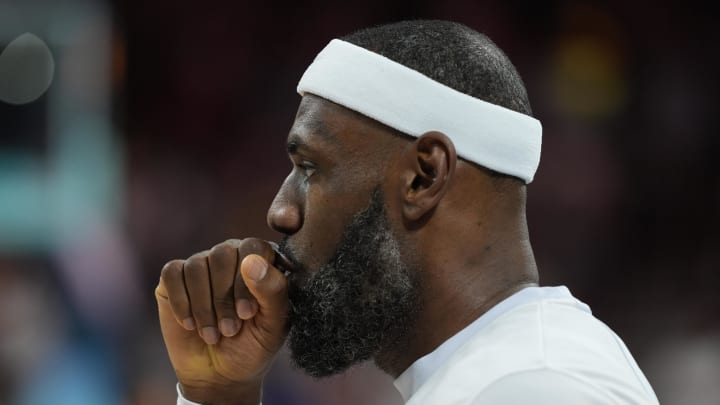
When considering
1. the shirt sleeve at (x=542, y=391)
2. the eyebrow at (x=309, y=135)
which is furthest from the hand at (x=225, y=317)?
the shirt sleeve at (x=542, y=391)

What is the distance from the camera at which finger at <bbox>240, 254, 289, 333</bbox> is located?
2.17m

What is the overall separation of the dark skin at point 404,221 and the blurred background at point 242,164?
3.03 metres

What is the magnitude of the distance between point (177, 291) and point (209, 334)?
140mm

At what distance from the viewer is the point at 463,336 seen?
6.57 ft

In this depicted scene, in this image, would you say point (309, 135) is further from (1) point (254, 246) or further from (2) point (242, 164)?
(2) point (242, 164)

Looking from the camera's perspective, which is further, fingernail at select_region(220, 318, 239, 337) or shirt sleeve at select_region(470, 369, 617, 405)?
fingernail at select_region(220, 318, 239, 337)

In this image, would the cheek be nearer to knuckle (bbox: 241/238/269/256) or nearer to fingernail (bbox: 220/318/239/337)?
knuckle (bbox: 241/238/269/256)

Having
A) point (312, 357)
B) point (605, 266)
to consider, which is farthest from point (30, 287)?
point (312, 357)

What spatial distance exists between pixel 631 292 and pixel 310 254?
12.6 feet

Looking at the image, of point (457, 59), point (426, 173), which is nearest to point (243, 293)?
point (426, 173)

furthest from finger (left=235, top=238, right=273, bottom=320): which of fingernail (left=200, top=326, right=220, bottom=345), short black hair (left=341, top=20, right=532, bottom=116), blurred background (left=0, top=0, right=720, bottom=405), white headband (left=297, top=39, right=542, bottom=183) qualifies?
blurred background (left=0, top=0, right=720, bottom=405)

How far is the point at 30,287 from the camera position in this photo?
5305 mm

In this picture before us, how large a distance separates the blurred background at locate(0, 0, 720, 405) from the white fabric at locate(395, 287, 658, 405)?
3237 millimetres

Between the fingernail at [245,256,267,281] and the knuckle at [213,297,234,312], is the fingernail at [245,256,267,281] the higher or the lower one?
the higher one
